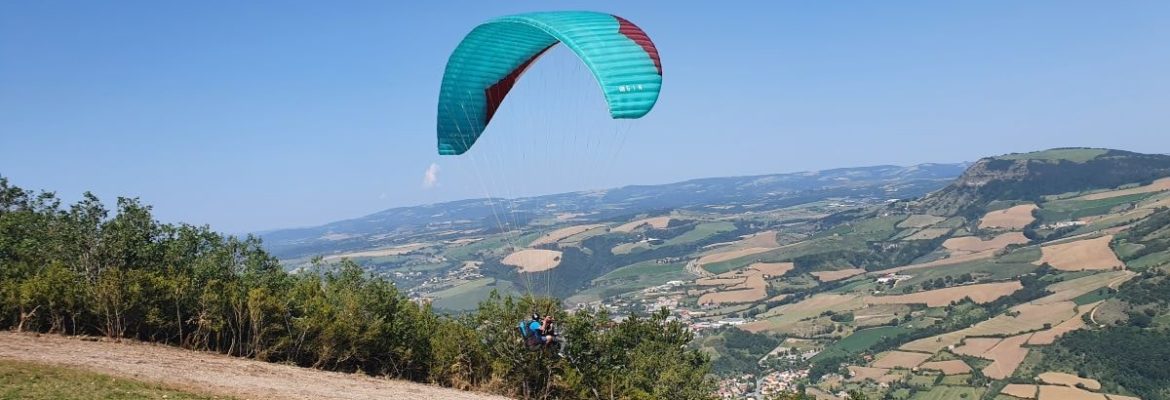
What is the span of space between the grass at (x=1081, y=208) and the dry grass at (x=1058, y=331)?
9391cm

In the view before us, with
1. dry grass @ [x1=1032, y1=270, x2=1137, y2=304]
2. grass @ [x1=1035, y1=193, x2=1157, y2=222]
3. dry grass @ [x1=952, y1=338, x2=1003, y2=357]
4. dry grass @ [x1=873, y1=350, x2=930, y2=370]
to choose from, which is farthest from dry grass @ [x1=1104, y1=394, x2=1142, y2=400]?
grass @ [x1=1035, y1=193, x2=1157, y2=222]

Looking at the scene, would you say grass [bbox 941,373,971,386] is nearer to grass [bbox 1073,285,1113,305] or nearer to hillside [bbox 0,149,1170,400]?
hillside [bbox 0,149,1170,400]

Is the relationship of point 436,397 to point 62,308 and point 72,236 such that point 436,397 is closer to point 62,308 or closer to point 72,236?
point 62,308

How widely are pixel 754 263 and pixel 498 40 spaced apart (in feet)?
491

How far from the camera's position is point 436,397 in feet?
53.5

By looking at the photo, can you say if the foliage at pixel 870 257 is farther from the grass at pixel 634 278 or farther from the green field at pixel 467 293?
the green field at pixel 467 293

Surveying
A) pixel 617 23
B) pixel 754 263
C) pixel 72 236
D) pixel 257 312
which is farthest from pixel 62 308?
pixel 754 263

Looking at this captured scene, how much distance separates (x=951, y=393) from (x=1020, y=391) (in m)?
5.79

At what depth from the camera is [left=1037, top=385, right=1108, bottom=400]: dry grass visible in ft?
200

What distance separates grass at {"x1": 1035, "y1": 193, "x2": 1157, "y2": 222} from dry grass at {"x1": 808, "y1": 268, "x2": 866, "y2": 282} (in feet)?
193

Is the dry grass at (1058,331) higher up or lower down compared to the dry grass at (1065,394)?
higher up

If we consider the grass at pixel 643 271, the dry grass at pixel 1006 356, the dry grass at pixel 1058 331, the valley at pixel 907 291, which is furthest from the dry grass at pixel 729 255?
the dry grass at pixel 1006 356

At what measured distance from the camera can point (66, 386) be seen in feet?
40.3

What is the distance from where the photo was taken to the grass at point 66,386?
11.7 m
